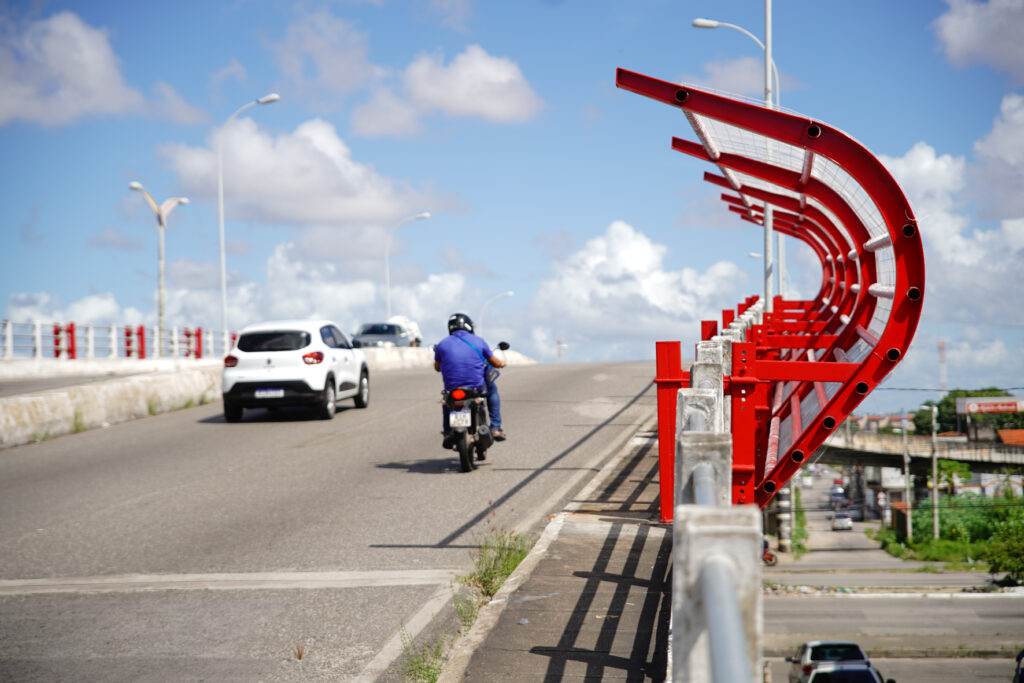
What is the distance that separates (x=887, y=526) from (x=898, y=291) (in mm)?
113446

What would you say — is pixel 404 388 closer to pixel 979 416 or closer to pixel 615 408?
pixel 615 408

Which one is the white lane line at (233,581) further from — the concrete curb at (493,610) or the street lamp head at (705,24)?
the street lamp head at (705,24)

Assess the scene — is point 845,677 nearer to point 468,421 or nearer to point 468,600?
point 468,421

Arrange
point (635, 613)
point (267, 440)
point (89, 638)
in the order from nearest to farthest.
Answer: point (635, 613) → point (89, 638) → point (267, 440)

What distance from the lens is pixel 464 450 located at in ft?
40.1

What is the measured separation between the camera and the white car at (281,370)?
18.0m

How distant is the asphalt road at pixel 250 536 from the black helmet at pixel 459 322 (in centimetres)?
174

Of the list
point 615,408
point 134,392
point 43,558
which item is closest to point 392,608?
point 43,558

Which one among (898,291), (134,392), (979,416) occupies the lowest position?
(979,416)

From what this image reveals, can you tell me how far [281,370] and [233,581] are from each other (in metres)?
10.8

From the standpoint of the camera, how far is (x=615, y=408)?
19328 mm

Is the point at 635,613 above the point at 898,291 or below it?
below

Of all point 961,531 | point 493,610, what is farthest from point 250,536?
point 961,531

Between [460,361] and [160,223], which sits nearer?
[460,361]
